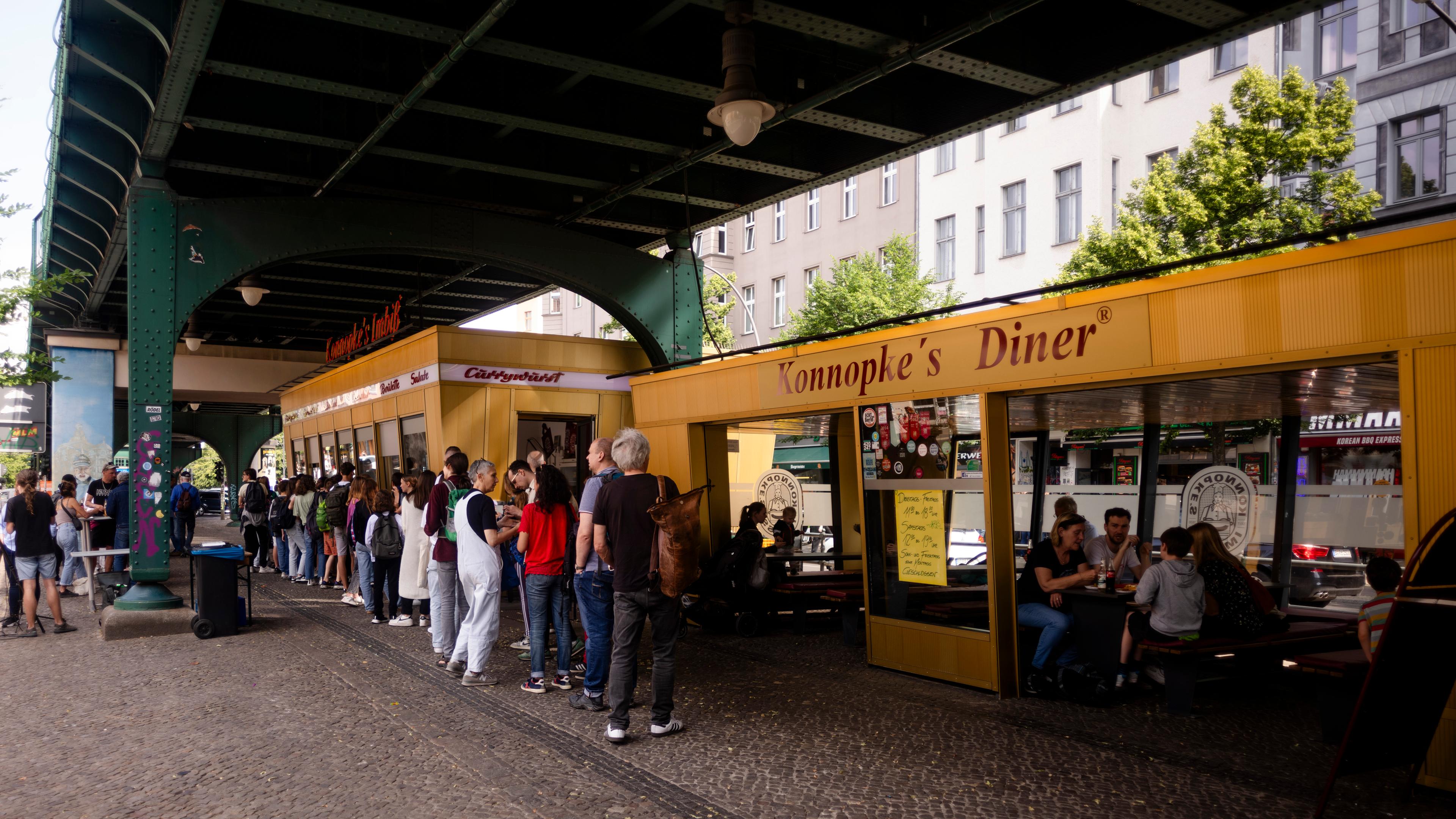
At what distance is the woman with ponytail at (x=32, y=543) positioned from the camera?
10.2 meters

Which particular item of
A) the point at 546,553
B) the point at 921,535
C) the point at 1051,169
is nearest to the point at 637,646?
the point at 546,553

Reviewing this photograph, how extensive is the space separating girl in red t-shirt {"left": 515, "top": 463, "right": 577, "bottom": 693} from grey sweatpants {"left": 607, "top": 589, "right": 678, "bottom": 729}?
3.93ft

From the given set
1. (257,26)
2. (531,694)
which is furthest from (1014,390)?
(257,26)

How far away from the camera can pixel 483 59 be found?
356 inches

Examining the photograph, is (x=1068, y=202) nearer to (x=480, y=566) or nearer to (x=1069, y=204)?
(x=1069, y=204)

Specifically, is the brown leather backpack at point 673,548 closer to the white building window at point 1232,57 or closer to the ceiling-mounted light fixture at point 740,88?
the ceiling-mounted light fixture at point 740,88

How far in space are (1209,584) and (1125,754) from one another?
6.95ft

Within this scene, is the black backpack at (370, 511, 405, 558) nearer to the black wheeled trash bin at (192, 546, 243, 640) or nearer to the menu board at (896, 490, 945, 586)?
the black wheeled trash bin at (192, 546, 243, 640)

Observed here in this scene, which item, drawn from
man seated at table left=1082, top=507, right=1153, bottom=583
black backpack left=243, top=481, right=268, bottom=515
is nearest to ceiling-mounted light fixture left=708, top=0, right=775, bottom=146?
man seated at table left=1082, top=507, right=1153, bottom=583

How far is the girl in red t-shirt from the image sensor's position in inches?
283

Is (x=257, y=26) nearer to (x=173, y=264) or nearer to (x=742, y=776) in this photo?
(x=173, y=264)

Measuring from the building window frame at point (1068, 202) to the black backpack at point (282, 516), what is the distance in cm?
1996

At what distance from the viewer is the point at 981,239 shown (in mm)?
29312

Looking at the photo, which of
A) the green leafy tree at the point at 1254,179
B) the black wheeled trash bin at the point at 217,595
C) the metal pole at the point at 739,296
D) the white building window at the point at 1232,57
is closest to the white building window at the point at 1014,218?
the white building window at the point at 1232,57
